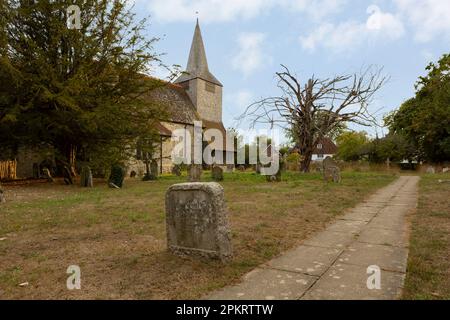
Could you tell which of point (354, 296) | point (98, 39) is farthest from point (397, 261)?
point (98, 39)

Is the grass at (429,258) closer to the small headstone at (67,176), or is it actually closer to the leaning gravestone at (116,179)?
the leaning gravestone at (116,179)

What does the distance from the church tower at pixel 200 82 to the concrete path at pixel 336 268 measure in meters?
34.1

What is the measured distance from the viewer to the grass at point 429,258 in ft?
10.2

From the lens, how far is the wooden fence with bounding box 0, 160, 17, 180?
19800 mm

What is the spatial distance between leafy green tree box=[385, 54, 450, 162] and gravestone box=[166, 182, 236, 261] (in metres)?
24.6

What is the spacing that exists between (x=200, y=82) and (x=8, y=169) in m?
23.4

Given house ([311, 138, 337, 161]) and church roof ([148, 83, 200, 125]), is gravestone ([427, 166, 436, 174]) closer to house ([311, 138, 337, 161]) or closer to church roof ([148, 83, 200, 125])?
church roof ([148, 83, 200, 125])

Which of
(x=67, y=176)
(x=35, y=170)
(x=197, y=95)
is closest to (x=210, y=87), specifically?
(x=197, y=95)

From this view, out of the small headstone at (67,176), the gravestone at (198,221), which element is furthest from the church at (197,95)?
the gravestone at (198,221)

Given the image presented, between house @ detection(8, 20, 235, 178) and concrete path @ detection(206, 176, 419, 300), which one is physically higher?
house @ detection(8, 20, 235, 178)

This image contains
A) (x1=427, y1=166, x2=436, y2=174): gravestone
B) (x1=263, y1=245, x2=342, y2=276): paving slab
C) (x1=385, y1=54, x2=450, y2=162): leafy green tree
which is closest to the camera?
(x1=263, y1=245, x2=342, y2=276): paving slab

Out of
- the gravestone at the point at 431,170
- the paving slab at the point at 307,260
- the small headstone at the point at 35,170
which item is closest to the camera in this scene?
the paving slab at the point at 307,260

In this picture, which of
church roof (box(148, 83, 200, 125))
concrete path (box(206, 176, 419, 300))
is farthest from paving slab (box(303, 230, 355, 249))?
church roof (box(148, 83, 200, 125))
